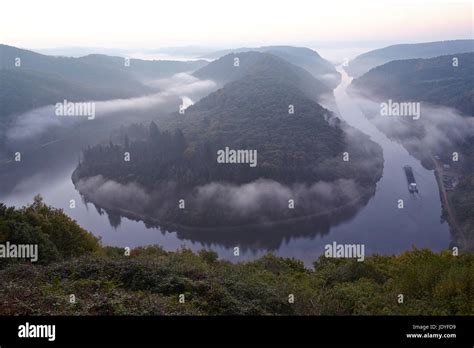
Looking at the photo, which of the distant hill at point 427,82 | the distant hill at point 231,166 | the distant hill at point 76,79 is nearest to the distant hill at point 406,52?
the distant hill at point 427,82

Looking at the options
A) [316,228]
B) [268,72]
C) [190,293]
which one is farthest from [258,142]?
[190,293]

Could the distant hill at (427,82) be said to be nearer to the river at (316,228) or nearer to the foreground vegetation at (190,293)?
the river at (316,228)

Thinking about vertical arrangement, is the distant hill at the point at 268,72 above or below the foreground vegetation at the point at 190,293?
above

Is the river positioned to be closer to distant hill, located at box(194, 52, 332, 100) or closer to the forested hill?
the forested hill

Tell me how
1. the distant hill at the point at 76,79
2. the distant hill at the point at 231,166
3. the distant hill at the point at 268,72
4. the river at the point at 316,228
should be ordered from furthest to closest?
the distant hill at the point at 268,72, the distant hill at the point at 76,79, the distant hill at the point at 231,166, the river at the point at 316,228

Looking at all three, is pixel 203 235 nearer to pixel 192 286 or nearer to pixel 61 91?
pixel 192 286

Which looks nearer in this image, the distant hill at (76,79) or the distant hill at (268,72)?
the distant hill at (76,79)

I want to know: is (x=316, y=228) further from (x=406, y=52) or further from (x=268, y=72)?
(x=268, y=72)

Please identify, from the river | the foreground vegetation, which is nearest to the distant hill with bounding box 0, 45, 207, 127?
the river
